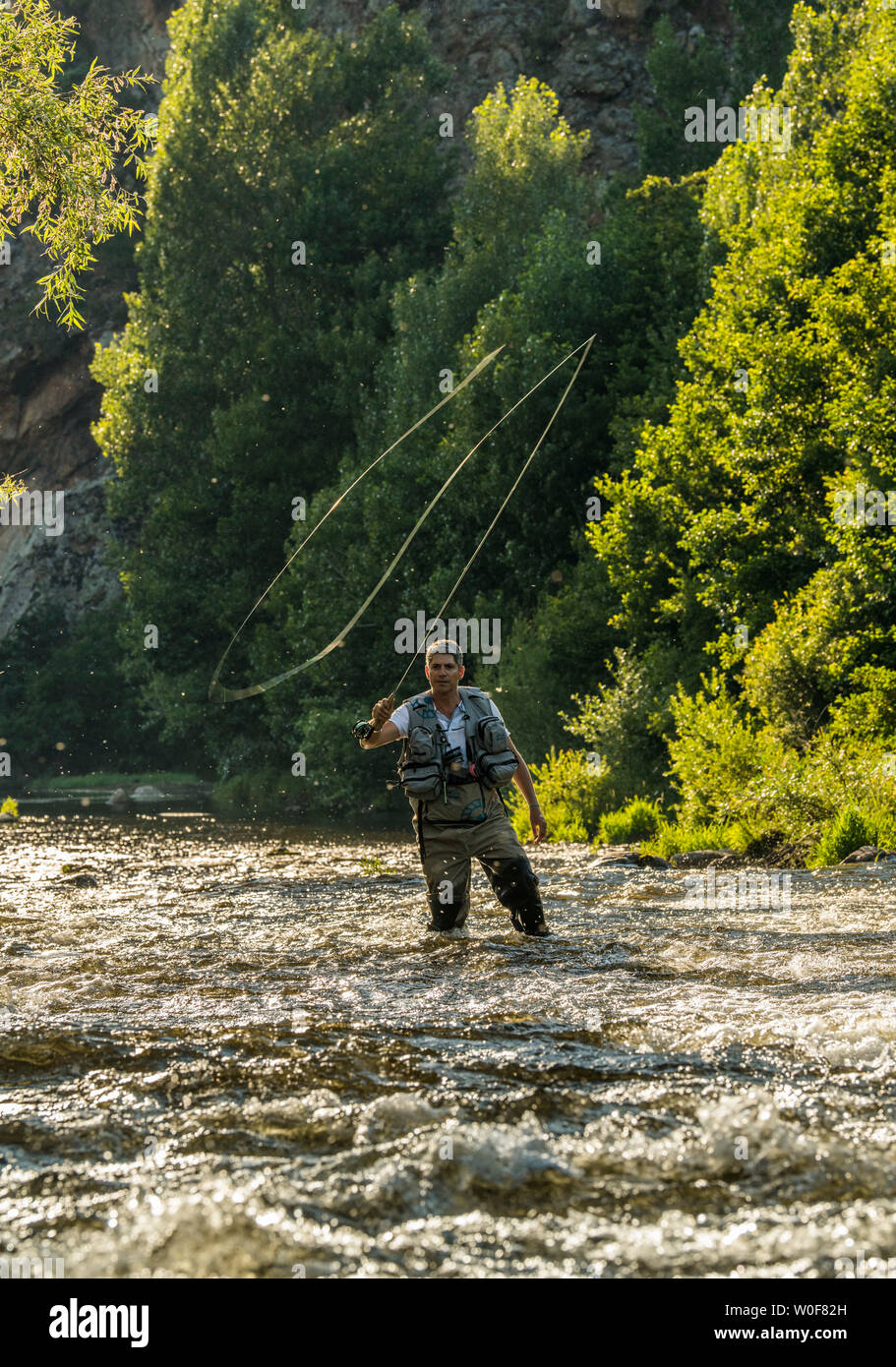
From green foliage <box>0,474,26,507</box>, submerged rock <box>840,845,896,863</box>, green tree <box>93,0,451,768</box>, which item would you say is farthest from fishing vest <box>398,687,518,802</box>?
green tree <box>93,0,451,768</box>

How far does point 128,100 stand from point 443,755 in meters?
70.2

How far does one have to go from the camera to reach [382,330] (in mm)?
40875

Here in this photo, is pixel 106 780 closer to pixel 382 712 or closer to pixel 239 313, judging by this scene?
pixel 239 313

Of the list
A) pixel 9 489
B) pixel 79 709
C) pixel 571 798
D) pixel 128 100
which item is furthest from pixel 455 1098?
pixel 128 100

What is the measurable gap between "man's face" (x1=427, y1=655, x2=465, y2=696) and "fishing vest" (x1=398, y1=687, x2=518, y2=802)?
0.57ft

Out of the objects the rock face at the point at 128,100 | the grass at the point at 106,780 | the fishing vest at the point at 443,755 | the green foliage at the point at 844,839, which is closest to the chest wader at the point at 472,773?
the fishing vest at the point at 443,755

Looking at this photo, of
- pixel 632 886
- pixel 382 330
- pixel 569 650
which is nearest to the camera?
pixel 632 886

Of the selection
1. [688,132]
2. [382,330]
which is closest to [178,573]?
[382,330]

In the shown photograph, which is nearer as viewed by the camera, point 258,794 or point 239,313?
point 258,794

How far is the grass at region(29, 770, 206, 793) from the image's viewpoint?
50.0 meters

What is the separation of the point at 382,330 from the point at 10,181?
2726 cm

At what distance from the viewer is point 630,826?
19.5 meters

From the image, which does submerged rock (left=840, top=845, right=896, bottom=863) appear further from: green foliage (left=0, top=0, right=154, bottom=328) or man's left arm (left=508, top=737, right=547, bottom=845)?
green foliage (left=0, top=0, right=154, bottom=328)
